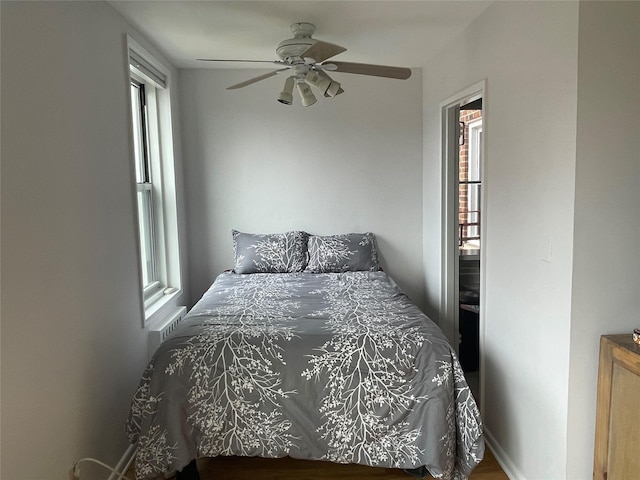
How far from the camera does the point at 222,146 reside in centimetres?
381

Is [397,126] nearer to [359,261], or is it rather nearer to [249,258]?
[359,261]

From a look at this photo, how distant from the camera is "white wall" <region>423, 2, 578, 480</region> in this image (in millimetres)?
1801

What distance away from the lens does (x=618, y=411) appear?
5.45 feet

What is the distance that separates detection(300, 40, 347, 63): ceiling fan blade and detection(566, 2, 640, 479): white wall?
39.3 inches

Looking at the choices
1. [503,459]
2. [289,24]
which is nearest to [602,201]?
[503,459]

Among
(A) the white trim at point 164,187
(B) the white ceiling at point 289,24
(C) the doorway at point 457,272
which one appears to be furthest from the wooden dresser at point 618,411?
(A) the white trim at point 164,187

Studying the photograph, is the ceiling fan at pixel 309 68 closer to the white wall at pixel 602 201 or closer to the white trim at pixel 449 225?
the white trim at pixel 449 225

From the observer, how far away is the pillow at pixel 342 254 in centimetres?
360

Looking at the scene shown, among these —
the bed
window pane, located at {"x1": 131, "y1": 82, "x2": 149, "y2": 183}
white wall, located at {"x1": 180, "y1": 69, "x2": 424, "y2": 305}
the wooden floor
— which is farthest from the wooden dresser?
window pane, located at {"x1": 131, "y1": 82, "x2": 149, "y2": 183}

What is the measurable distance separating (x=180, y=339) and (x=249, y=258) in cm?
148

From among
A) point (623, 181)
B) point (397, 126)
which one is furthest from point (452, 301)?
point (623, 181)

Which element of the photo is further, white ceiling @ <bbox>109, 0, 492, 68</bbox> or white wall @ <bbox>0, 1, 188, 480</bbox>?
white ceiling @ <bbox>109, 0, 492, 68</bbox>

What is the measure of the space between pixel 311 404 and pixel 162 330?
1248 mm

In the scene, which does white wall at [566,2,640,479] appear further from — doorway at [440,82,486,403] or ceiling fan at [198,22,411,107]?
doorway at [440,82,486,403]
